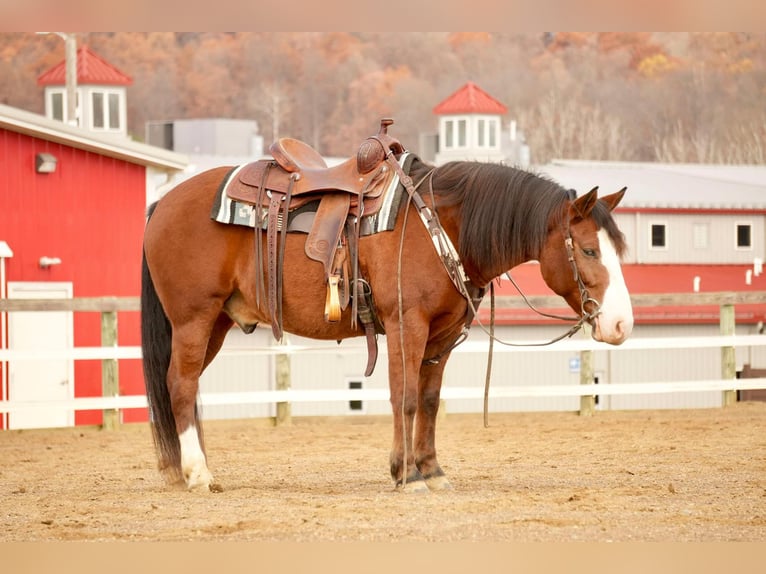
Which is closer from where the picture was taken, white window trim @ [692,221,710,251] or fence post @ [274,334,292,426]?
fence post @ [274,334,292,426]

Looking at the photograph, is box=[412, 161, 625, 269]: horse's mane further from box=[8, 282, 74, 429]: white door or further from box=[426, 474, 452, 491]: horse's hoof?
box=[8, 282, 74, 429]: white door

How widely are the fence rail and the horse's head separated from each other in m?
3.87

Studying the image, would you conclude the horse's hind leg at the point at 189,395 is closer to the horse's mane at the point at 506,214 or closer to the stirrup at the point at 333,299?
the stirrup at the point at 333,299

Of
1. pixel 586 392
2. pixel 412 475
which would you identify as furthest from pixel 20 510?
pixel 586 392

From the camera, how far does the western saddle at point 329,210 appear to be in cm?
647

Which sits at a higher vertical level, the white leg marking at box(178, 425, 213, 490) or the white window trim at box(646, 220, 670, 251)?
the white window trim at box(646, 220, 670, 251)

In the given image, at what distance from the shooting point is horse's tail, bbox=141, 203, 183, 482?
6.88 metres

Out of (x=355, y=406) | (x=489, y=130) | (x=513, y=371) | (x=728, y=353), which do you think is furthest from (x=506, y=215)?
(x=489, y=130)

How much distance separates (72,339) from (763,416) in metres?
8.28

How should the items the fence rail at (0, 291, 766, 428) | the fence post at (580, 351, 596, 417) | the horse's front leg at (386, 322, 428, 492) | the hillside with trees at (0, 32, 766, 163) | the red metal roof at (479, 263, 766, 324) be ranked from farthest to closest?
1. the hillside with trees at (0, 32, 766, 163)
2. the red metal roof at (479, 263, 766, 324)
3. the fence post at (580, 351, 596, 417)
4. the fence rail at (0, 291, 766, 428)
5. the horse's front leg at (386, 322, 428, 492)

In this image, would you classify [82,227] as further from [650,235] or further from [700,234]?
[700,234]

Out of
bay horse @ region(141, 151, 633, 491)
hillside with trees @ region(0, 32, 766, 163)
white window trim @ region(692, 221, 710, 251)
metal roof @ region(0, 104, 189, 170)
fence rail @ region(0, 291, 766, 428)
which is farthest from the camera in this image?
hillside with trees @ region(0, 32, 766, 163)

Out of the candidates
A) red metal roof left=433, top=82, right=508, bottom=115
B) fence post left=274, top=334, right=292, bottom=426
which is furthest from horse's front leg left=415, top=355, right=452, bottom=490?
red metal roof left=433, top=82, right=508, bottom=115

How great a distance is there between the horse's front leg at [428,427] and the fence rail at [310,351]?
3520mm
